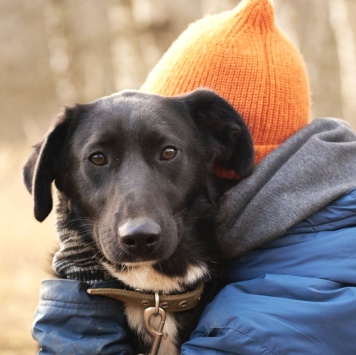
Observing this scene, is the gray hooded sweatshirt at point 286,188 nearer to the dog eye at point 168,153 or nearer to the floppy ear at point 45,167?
the dog eye at point 168,153

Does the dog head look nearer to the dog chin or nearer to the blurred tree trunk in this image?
the dog chin

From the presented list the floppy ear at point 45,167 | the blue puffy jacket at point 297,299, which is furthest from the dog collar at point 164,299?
the floppy ear at point 45,167

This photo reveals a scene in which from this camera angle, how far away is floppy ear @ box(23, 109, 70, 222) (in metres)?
2.51

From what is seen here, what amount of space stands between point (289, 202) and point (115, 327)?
81cm

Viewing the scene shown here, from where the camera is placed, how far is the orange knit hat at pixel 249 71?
266 cm

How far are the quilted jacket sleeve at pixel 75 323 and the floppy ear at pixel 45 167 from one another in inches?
12.4

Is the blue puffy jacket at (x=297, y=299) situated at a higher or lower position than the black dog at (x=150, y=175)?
lower

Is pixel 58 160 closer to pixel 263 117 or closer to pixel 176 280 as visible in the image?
pixel 176 280

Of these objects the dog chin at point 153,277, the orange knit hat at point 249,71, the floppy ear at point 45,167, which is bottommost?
the dog chin at point 153,277

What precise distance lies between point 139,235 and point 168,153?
0.43 meters

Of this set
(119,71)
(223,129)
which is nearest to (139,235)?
(223,129)

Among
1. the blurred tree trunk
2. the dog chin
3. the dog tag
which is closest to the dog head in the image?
the dog chin

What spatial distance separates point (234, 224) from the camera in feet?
8.16

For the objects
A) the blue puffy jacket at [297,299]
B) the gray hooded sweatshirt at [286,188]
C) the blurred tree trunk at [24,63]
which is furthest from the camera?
the blurred tree trunk at [24,63]
